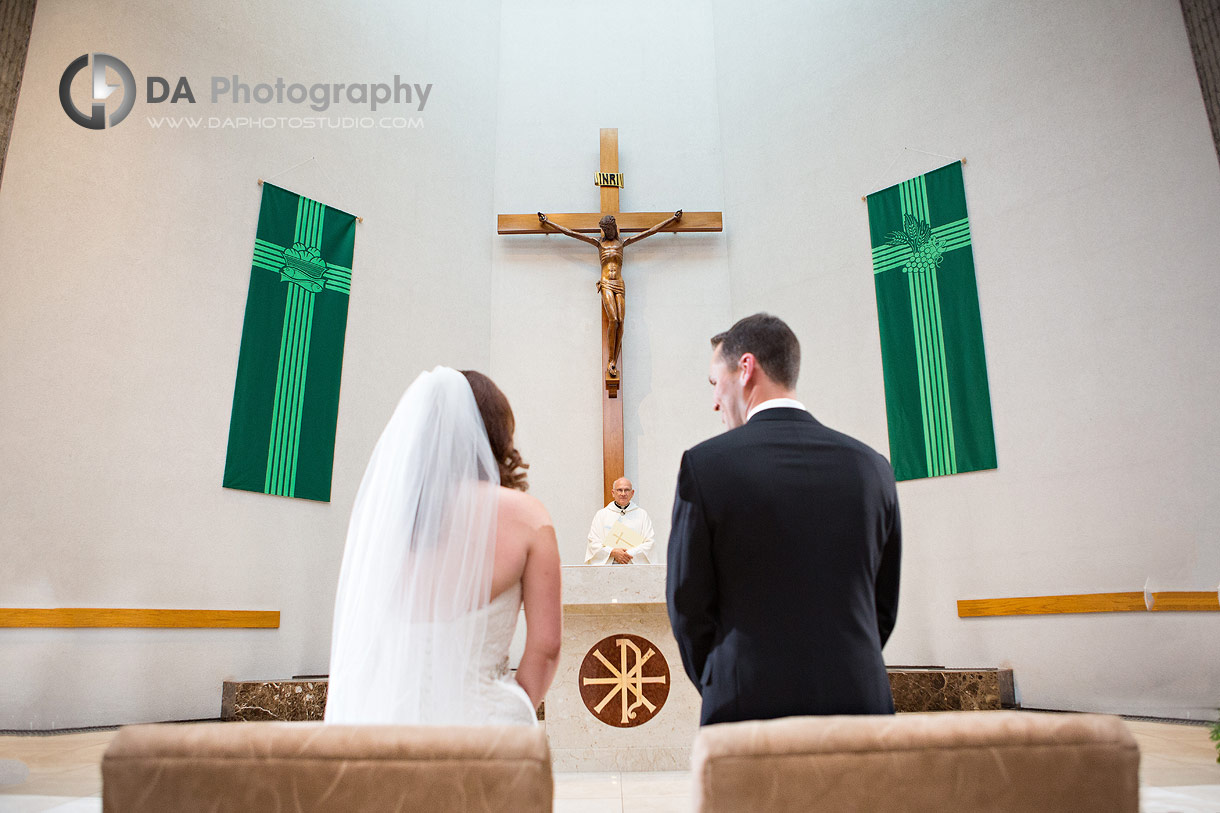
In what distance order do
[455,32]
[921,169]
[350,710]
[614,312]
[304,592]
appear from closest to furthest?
[350,710]
[304,592]
[921,169]
[614,312]
[455,32]

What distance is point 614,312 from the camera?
752 centimetres

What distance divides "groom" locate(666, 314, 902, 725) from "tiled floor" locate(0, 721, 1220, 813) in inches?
81.1

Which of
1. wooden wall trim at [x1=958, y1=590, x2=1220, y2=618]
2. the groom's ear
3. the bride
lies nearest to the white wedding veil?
the bride

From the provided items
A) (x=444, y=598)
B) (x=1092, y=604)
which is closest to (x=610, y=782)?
(x=444, y=598)

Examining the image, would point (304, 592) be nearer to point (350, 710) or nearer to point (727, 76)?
point (350, 710)

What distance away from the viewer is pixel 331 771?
3.07 feet

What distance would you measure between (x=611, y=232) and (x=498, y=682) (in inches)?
247

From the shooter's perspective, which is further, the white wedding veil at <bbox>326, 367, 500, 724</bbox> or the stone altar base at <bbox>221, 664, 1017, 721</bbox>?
the stone altar base at <bbox>221, 664, 1017, 721</bbox>

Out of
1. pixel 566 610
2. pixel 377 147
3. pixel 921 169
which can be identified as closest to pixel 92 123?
pixel 377 147

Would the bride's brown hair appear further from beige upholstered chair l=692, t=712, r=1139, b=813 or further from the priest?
the priest

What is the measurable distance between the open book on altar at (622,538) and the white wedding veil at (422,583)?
12.9 feet

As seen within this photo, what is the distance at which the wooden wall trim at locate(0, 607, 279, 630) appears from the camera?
5062 millimetres

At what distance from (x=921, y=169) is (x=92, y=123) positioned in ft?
21.5

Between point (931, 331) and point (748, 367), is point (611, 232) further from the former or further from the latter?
point (748, 367)
